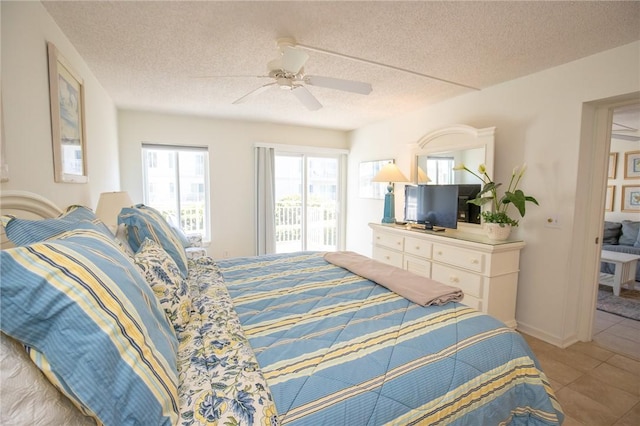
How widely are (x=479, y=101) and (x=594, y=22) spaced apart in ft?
4.20

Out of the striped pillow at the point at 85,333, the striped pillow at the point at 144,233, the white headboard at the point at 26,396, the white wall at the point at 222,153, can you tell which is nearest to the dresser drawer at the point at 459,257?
the striped pillow at the point at 144,233

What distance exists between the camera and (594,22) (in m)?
1.82

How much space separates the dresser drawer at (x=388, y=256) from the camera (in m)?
3.44

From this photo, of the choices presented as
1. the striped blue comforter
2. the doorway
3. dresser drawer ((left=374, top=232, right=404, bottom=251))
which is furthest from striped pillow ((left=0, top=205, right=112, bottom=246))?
the doorway

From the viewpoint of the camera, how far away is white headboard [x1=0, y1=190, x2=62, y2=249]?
3.81 ft

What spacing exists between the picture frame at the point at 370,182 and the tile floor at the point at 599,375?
2.61 metres

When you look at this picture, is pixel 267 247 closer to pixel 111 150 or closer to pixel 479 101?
pixel 111 150

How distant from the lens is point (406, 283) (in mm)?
1715

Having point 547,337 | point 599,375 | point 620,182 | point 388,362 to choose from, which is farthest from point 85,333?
point 620,182

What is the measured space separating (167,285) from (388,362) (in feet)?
3.12

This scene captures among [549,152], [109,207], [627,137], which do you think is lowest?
[109,207]

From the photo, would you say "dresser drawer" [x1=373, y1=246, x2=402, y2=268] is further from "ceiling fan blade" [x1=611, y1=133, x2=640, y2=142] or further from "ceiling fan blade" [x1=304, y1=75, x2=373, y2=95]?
"ceiling fan blade" [x1=611, y1=133, x2=640, y2=142]

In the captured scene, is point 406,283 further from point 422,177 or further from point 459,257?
point 422,177

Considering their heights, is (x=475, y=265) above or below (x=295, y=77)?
below
